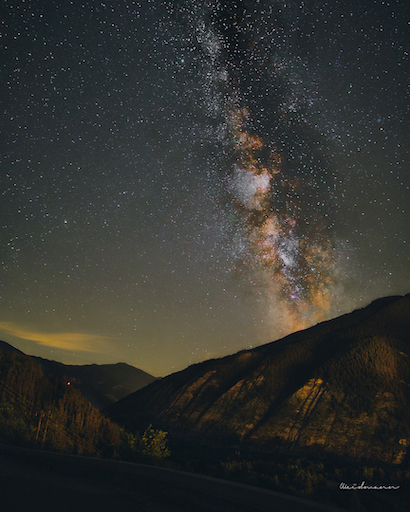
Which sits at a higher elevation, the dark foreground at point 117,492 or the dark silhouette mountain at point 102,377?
the dark foreground at point 117,492

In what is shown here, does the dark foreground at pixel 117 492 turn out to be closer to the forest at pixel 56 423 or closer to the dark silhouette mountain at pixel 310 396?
the forest at pixel 56 423

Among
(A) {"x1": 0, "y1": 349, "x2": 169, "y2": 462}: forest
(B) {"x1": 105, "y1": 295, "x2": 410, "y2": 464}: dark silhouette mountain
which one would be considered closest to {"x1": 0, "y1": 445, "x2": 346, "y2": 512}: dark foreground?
(A) {"x1": 0, "y1": 349, "x2": 169, "y2": 462}: forest

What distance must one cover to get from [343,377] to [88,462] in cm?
4151

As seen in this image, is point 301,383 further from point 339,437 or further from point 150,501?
point 150,501

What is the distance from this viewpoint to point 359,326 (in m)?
54.7

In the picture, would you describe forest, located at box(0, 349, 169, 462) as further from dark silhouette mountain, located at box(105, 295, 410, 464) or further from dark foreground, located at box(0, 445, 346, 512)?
dark silhouette mountain, located at box(105, 295, 410, 464)

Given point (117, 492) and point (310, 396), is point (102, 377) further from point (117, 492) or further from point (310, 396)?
point (117, 492)

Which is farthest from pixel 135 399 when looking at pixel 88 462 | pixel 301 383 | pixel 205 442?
pixel 88 462

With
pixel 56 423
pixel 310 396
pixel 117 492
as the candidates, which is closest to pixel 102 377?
pixel 310 396

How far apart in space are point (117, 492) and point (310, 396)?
133 feet

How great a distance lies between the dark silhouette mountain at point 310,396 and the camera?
112ft

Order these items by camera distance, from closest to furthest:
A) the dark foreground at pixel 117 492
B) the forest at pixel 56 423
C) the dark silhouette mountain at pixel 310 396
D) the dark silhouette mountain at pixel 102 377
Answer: the dark foreground at pixel 117 492
the forest at pixel 56 423
the dark silhouette mountain at pixel 310 396
the dark silhouette mountain at pixel 102 377

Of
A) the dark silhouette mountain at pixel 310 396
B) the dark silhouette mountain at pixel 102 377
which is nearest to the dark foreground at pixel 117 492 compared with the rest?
the dark silhouette mountain at pixel 310 396

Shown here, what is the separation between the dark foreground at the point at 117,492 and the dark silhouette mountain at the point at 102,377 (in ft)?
379
